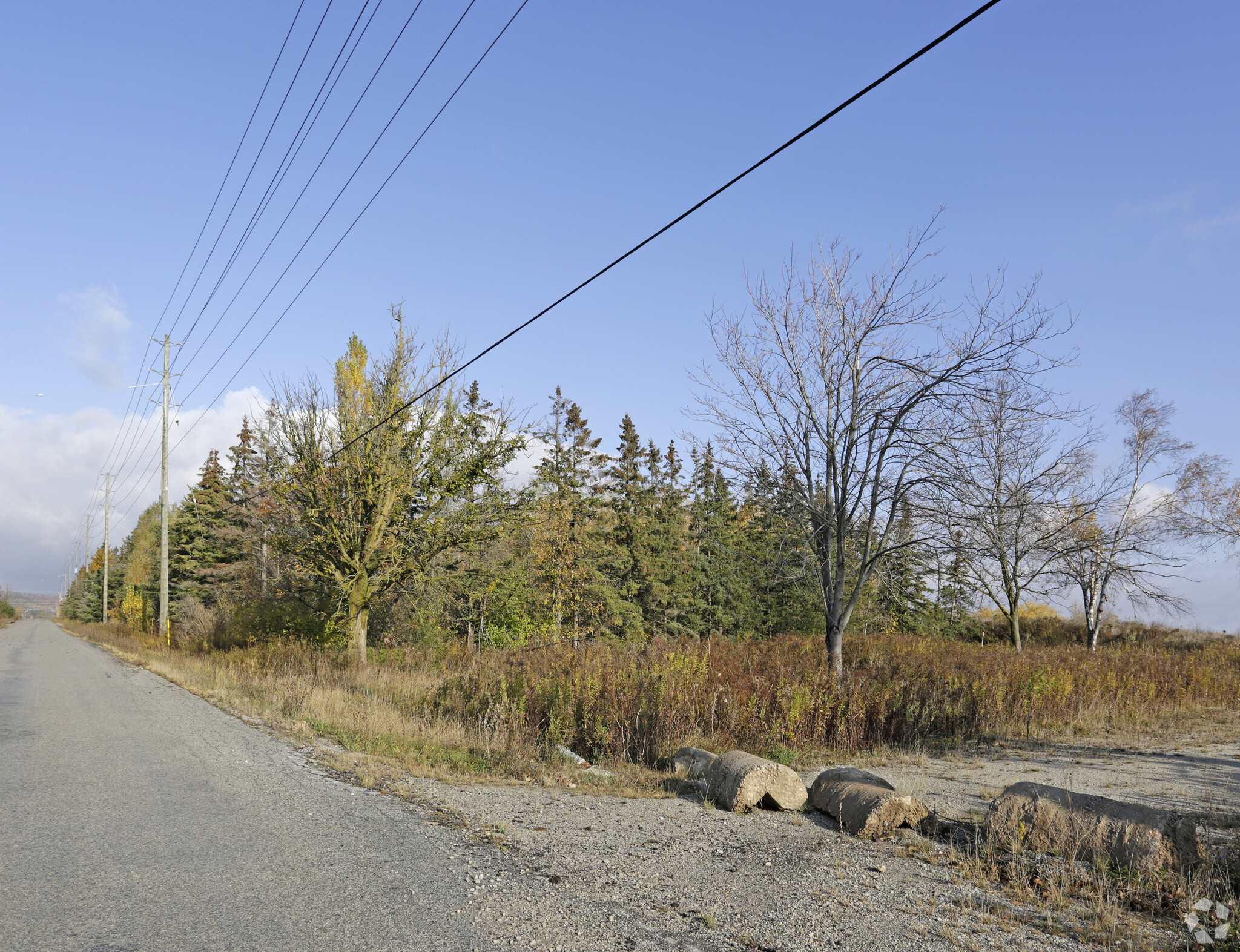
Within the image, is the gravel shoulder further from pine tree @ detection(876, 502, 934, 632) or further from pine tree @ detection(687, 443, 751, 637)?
pine tree @ detection(687, 443, 751, 637)

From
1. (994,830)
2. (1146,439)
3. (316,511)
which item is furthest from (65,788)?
(1146,439)

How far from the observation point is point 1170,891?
5031 millimetres

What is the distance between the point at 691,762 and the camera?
29.4 feet

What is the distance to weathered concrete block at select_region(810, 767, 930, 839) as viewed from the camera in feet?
21.0

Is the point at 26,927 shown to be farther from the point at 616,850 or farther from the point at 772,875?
the point at 772,875

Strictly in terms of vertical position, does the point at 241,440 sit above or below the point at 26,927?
above

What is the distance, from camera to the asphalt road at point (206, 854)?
13.8ft

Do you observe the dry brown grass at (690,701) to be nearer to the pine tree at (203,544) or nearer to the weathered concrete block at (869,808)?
the weathered concrete block at (869,808)

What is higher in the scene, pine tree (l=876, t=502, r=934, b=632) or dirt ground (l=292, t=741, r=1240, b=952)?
pine tree (l=876, t=502, r=934, b=632)

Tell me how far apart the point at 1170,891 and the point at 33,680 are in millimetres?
23284

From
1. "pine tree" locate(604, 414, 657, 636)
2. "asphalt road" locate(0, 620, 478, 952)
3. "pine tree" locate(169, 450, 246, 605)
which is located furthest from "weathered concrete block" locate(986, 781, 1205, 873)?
"pine tree" locate(169, 450, 246, 605)

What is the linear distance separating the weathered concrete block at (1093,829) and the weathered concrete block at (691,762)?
321cm

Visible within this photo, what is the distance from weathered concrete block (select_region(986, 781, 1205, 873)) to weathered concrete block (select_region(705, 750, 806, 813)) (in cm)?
180

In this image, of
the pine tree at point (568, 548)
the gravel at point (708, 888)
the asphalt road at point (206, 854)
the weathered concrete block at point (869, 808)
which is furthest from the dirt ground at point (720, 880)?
the pine tree at point (568, 548)
